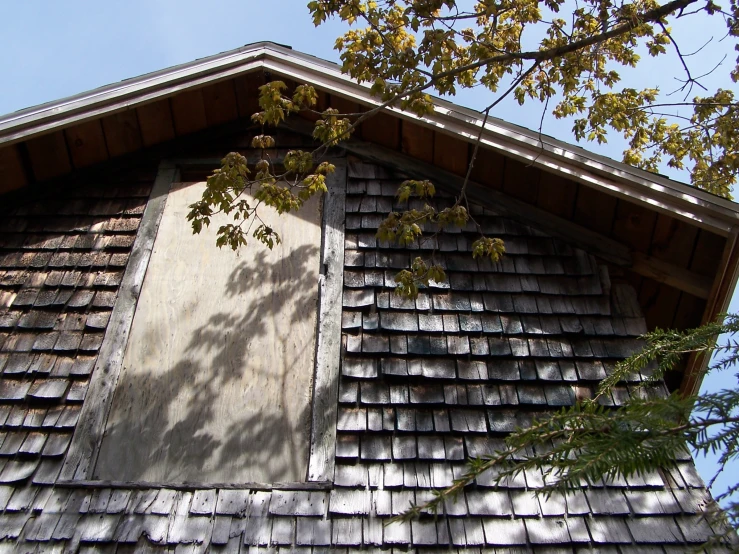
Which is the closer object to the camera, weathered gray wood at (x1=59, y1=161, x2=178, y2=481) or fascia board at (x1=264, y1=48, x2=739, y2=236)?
weathered gray wood at (x1=59, y1=161, x2=178, y2=481)

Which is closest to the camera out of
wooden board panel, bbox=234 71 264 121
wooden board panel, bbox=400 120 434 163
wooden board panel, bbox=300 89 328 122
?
wooden board panel, bbox=400 120 434 163

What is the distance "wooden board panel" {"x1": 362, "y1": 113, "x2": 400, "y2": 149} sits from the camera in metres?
5.40

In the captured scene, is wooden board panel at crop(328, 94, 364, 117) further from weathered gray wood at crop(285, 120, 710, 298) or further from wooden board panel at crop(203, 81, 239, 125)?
wooden board panel at crop(203, 81, 239, 125)

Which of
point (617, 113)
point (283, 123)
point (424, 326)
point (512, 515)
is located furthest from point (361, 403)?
point (617, 113)

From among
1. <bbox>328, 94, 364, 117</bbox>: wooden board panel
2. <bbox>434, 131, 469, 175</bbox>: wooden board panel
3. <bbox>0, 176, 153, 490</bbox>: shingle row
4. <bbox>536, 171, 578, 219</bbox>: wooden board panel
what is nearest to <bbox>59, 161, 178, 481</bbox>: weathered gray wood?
<bbox>0, 176, 153, 490</bbox>: shingle row

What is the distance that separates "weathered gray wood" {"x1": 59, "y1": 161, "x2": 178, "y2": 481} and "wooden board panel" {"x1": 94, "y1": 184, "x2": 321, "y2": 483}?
2.0 inches

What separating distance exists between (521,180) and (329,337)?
1877mm

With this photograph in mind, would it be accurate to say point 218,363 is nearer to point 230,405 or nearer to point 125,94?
Result: point 230,405

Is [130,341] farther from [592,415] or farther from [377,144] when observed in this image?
[592,415]

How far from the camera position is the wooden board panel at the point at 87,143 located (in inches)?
207

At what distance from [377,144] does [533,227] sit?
139 cm

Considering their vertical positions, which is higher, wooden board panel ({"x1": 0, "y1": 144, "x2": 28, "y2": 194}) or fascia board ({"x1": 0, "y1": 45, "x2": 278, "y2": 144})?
fascia board ({"x1": 0, "y1": 45, "x2": 278, "y2": 144})

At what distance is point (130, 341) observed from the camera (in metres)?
4.33

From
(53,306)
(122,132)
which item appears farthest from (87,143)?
(53,306)
